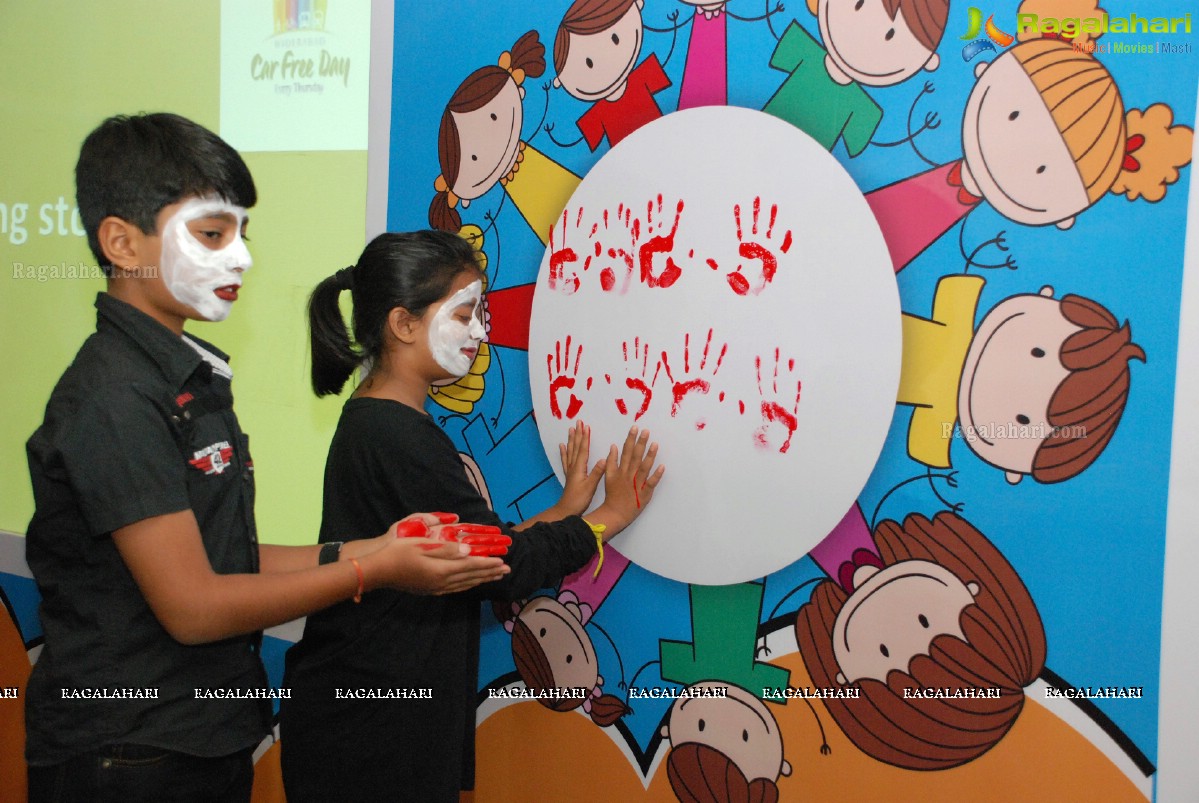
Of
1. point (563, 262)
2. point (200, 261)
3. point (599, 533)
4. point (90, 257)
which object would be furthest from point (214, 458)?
point (90, 257)

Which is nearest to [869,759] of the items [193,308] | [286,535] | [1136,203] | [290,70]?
[1136,203]

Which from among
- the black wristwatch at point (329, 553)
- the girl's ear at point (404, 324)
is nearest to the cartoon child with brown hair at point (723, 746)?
the black wristwatch at point (329, 553)

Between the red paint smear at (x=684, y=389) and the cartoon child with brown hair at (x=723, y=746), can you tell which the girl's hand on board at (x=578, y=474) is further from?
the cartoon child with brown hair at (x=723, y=746)

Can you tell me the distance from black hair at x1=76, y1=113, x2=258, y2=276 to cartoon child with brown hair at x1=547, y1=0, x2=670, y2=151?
63cm

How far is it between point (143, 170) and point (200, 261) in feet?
0.41

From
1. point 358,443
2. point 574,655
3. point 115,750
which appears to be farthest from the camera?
point 574,655

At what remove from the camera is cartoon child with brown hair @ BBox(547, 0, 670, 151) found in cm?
157

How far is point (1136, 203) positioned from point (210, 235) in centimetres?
119

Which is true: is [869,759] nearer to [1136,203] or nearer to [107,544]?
[1136,203]

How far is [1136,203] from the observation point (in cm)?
124

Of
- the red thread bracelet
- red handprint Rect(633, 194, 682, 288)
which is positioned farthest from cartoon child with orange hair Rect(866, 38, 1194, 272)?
the red thread bracelet

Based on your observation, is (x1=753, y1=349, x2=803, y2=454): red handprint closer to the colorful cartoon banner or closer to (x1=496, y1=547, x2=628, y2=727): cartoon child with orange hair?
the colorful cartoon banner

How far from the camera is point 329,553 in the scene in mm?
1345

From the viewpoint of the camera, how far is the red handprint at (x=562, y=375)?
5.39 ft
